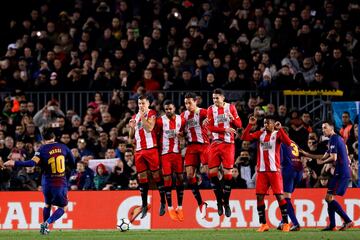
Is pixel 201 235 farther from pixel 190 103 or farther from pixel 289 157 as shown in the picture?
pixel 289 157

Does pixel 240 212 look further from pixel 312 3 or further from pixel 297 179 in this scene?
pixel 312 3

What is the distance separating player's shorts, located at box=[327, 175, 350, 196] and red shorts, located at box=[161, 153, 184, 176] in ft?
10.4

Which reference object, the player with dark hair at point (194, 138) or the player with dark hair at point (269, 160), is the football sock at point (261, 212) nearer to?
the player with dark hair at point (269, 160)

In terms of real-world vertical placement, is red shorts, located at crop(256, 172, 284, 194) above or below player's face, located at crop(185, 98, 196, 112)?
below

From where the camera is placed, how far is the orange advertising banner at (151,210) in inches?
997

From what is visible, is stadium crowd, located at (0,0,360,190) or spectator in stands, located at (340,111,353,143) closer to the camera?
spectator in stands, located at (340,111,353,143)

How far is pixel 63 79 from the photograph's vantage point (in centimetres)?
2877

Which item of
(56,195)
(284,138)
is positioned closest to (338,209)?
(284,138)

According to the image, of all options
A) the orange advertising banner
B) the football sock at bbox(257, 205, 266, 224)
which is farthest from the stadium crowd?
the football sock at bbox(257, 205, 266, 224)

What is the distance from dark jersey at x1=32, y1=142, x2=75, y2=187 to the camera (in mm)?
22172

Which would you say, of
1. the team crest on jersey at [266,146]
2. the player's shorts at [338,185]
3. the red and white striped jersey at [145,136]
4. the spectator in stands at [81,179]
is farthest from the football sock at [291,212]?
the spectator in stands at [81,179]

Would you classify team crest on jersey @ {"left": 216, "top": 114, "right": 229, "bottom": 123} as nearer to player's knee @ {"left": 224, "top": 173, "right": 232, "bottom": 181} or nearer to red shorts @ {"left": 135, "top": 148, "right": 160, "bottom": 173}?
player's knee @ {"left": 224, "top": 173, "right": 232, "bottom": 181}

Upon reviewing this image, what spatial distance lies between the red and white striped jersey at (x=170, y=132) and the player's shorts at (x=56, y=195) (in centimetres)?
223

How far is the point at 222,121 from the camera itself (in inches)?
874
